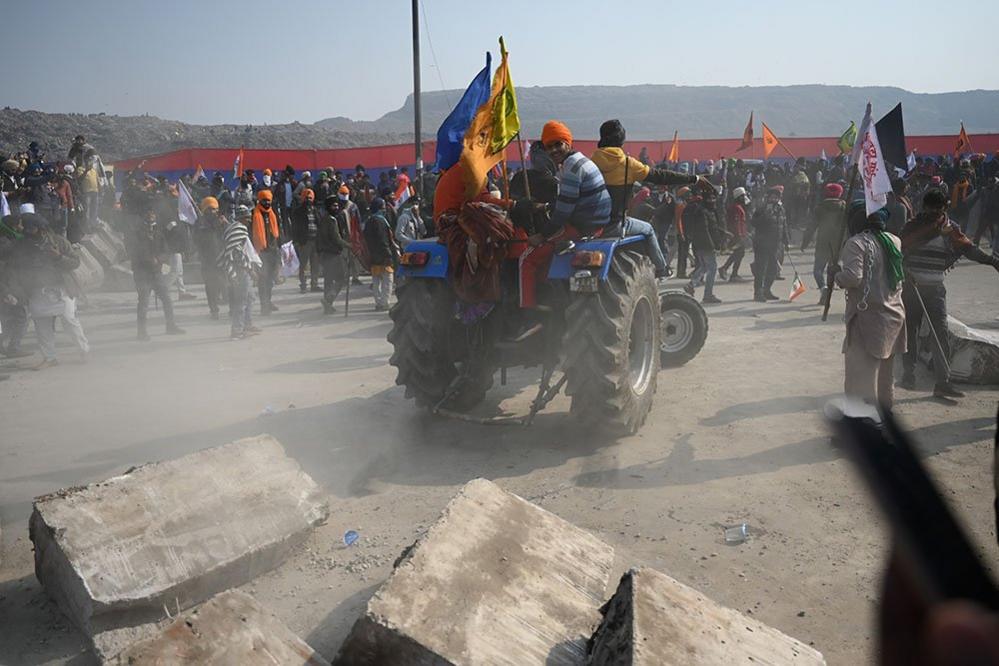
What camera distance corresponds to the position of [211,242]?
38.7ft

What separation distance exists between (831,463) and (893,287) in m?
1.46

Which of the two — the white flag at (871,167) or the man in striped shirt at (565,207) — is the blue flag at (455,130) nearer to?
the man in striped shirt at (565,207)

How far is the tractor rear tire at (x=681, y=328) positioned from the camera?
8148 millimetres

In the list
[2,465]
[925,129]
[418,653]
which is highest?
[925,129]

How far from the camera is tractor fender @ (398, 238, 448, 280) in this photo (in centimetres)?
611

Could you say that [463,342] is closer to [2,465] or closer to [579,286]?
[579,286]

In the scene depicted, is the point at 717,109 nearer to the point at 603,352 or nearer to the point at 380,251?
the point at 380,251

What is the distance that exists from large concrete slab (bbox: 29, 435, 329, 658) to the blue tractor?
184 centimetres

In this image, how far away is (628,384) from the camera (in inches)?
230

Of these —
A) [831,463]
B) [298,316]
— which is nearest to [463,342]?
[831,463]

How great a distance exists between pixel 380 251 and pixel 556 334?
6731 mm

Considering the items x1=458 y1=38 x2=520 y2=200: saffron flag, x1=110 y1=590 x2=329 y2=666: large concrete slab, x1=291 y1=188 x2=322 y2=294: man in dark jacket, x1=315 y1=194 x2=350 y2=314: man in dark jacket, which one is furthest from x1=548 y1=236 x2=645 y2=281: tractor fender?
x1=291 y1=188 x2=322 y2=294: man in dark jacket

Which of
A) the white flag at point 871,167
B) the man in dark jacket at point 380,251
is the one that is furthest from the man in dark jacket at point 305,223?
the white flag at point 871,167

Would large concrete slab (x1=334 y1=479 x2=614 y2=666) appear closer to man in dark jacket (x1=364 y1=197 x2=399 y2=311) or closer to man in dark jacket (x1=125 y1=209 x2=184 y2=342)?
man in dark jacket (x1=125 y1=209 x2=184 y2=342)
